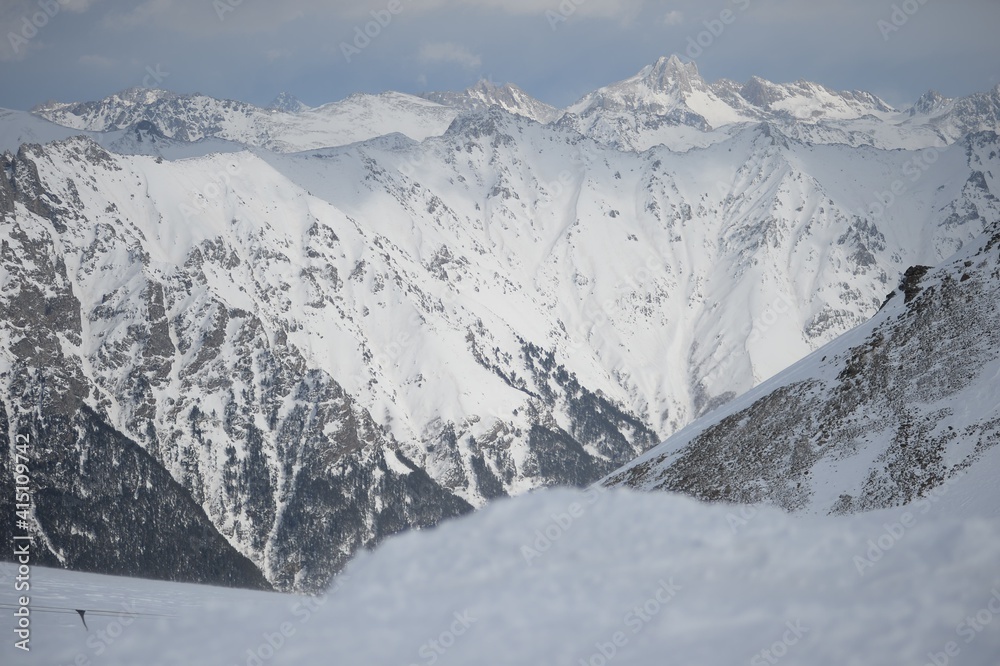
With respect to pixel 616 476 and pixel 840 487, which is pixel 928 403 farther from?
pixel 616 476

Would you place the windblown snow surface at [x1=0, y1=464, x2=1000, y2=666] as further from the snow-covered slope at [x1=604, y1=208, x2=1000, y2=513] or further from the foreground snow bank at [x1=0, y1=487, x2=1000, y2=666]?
the snow-covered slope at [x1=604, y1=208, x2=1000, y2=513]

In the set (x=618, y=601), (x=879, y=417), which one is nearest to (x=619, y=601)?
(x=618, y=601)

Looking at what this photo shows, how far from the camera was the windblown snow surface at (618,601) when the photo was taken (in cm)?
1383

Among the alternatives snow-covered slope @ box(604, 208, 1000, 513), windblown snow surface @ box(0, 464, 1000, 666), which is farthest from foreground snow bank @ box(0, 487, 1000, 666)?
snow-covered slope @ box(604, 208, 1000, 513)

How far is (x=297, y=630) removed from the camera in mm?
16125

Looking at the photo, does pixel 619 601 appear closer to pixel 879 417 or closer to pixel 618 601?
pixel 618 601

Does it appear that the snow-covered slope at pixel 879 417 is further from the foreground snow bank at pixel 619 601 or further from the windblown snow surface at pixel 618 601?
the windblown snow surface at pixel 618 601

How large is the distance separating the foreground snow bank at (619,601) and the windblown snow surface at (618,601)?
0.11 ft

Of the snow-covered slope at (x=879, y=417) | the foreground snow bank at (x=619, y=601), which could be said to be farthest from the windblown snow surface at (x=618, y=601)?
the snow-covered slope at (x=879, y=417)

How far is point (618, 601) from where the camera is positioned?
16.3m

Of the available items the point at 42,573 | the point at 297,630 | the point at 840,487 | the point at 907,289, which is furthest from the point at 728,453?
the point at 297,630

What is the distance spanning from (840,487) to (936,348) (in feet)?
36.8

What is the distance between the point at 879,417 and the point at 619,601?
36.2 metres

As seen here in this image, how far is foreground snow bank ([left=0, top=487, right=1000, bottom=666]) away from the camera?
1383 centimetres
